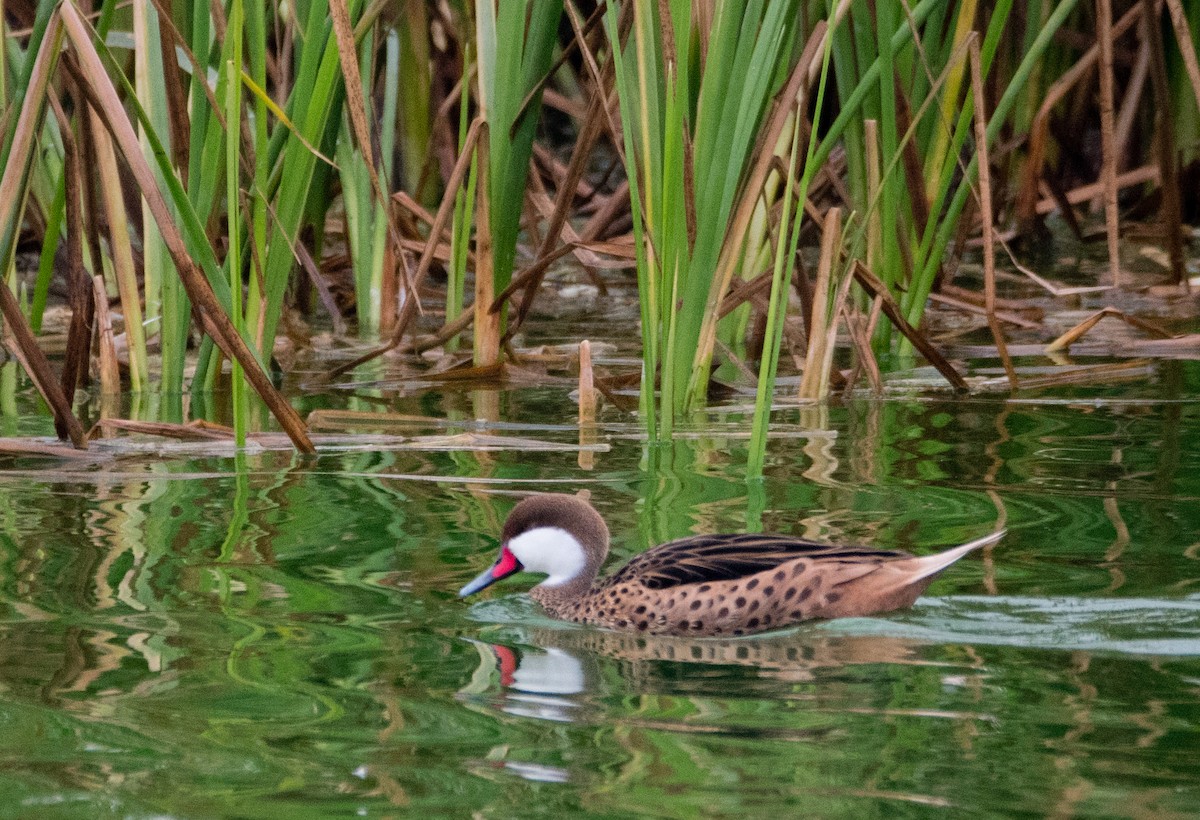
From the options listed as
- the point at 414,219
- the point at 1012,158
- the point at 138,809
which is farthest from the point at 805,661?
the point at 1012,158

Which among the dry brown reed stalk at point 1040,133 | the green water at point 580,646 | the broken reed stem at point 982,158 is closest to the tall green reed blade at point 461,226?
the green water at point 580,646

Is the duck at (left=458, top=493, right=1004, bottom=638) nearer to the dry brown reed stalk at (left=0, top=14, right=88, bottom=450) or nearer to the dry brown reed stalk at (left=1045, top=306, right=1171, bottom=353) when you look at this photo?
the dry brown reed stalk at (left=0, top=14, right=88, bottom=450)

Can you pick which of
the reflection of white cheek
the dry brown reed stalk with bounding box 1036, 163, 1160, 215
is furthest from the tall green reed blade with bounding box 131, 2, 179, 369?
the dry brown reed stalk with bounding box 1036, 163, 1160, 215

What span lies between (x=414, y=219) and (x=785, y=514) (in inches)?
149

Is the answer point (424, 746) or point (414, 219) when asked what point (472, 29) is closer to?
point (414, 219)

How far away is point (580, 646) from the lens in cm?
313

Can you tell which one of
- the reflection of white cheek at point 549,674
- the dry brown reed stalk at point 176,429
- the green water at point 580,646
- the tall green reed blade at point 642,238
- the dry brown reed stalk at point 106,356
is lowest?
the reflection of white cheek at point 549,674

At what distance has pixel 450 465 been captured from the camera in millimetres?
4418

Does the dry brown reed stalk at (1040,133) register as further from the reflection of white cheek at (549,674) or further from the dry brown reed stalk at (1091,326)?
the reflection of white cheek at (549,674)

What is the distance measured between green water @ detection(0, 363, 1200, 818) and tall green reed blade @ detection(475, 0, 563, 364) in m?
0.72

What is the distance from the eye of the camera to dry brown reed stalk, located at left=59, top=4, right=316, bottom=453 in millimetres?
3664

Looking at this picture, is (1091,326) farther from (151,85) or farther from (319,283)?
(151,85)

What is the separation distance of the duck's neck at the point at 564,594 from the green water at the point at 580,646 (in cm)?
7

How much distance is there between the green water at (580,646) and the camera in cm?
222
